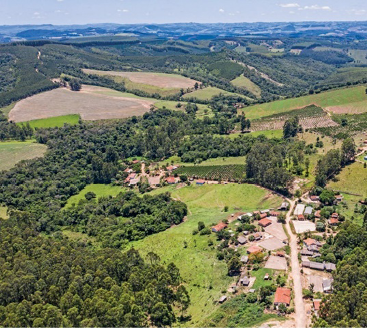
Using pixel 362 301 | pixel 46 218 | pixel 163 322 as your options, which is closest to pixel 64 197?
pixel 46 218

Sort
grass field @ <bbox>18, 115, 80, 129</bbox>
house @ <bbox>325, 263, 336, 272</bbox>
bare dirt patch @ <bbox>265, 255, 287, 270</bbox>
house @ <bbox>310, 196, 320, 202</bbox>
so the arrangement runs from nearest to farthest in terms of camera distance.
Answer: house @ <bbox>325, 263, 336, 272</bbox> < bare dirt patch @ <bbox>265, 255, 287, 270</bbox> < house @ <bbox>310, 196, 320, 202</bbox> < grass field @ <bbox>18, 115, 80, 129</bbox>

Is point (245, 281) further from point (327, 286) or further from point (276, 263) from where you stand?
point (327, 286)

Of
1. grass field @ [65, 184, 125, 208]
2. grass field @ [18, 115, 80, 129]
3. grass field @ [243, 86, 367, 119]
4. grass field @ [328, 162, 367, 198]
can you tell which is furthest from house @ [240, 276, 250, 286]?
grass field @ [18, 115, 80, 129]

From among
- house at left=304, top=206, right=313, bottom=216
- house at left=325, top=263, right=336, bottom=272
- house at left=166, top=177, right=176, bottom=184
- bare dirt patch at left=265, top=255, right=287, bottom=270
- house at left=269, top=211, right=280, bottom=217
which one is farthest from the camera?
house at left=166, top=177, right=176, bottom=184

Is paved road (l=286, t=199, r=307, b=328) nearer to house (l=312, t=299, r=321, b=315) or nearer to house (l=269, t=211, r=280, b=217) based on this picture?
house (l=312, t=299, r=321, b=315)

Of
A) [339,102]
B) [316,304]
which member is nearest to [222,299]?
[316,304]

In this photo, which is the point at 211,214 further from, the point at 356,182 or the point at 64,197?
the point at 64,197
